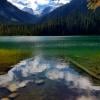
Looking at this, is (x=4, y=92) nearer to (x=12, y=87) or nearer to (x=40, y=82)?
(x=12, y=87)

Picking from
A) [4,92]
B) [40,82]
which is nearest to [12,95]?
[4,92]

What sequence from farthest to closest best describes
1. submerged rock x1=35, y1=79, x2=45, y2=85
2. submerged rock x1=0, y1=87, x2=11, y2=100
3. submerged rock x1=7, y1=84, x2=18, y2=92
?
1. submerged rock x1=35, y1=79, x2=45, y2=85
2. submerged rock x1=7, y1=84, x2=18, y2=92
3. submerged rock x1=0, y1=87, x2=11, y2=100

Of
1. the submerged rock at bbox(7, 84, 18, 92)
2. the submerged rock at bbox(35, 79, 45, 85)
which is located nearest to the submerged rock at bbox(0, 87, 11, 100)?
the submerged rock at bbox(7, 84, 18, 92)

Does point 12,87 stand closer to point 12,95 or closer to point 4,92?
point 4,92

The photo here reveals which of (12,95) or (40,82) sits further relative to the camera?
(40,82)

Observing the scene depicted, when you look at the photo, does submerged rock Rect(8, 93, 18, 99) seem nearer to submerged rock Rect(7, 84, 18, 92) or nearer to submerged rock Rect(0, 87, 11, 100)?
submerged rock Rect(0, 87, 11, 100)

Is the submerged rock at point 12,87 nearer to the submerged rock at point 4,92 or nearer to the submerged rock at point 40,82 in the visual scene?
the submerged rock at point 4,92

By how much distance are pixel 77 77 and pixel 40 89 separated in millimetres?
4504

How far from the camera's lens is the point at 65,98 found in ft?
47.5

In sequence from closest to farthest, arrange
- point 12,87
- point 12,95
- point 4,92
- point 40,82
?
1. point 12,95
2. point 4,92
3. point 12,87
4. point 40,82

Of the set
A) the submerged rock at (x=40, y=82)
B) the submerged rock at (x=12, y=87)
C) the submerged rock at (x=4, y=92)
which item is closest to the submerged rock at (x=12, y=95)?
the submerged rock at (x=4, y=92)

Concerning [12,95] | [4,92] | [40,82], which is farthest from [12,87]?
[12,95]

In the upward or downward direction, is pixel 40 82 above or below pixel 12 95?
below

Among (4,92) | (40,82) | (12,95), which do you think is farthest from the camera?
(40,82)
